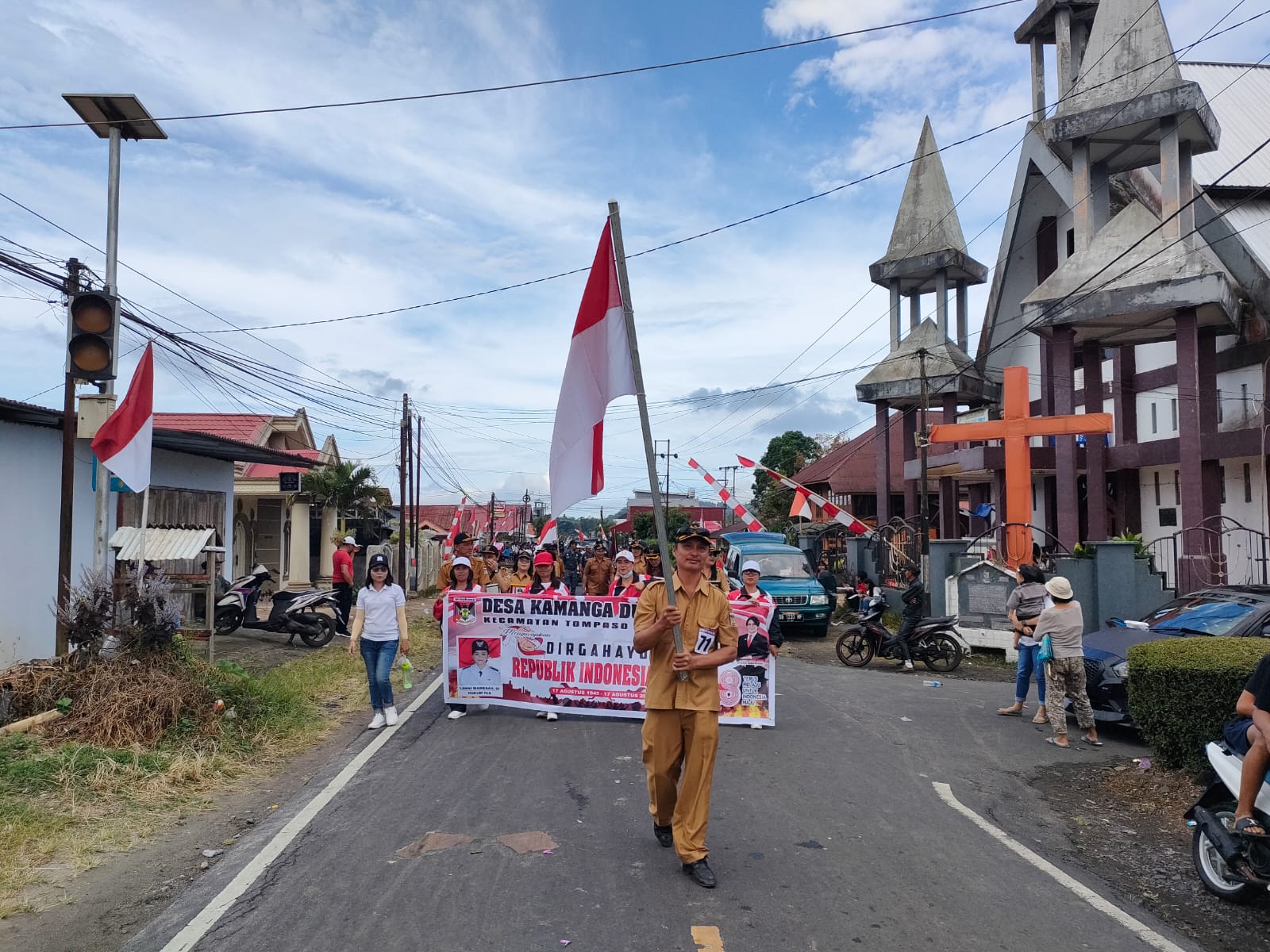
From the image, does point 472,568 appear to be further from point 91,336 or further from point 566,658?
point 91,336

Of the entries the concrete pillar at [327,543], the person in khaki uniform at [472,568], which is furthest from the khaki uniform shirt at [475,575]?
the concrete pillar at [327,543]

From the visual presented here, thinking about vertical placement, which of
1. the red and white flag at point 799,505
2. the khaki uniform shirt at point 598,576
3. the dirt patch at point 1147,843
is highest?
the red and white flag at point 799,505

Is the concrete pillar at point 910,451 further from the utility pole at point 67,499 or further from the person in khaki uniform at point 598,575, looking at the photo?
the utility pole at point 67,499

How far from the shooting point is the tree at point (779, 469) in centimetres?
4997

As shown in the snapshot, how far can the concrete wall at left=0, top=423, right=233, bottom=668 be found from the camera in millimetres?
11531

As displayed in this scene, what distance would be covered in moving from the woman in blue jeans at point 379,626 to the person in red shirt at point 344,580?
7.56 meters

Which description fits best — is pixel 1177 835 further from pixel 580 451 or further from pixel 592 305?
pixel 592 305

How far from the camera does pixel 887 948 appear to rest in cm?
419

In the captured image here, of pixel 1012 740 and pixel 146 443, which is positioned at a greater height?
pixel 146 443

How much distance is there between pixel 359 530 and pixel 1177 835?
104 feet

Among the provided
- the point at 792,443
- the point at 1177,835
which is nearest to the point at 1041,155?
the point at 1177,835

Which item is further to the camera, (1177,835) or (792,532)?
(792,532)

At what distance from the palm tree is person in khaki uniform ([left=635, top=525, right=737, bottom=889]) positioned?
90.6ft

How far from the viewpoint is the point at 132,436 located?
8828mm
